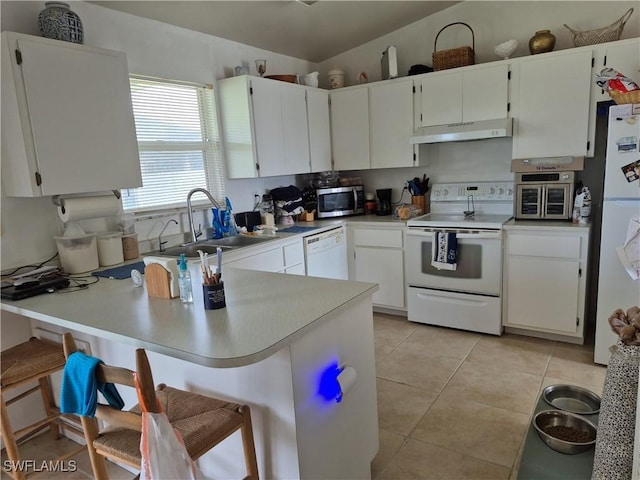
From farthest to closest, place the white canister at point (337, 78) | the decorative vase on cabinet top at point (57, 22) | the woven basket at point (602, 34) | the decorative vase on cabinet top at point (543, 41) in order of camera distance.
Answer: the white canister at point (337, 78)
the decorative vase on cabinet top at point (543, 41)
the woven basket at point (602, 34)
the decorative vase on cabinet top at point (57, 22)

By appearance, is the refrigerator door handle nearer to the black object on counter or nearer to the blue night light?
the black object on counter

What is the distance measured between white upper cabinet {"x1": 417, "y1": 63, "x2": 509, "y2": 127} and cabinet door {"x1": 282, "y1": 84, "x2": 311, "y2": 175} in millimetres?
1064

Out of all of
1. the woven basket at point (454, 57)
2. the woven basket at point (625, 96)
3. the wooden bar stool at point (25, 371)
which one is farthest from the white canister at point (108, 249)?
the woven basket at point (625, 96)

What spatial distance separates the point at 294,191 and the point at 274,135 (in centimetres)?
59

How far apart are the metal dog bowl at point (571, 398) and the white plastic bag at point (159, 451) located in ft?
6.00

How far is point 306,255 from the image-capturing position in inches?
142

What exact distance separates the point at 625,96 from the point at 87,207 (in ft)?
10.8

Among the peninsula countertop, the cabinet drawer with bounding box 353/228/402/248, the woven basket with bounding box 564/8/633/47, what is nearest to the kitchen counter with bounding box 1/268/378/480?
the peninsula countertop

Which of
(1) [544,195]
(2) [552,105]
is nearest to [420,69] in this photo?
(2) [552,105]

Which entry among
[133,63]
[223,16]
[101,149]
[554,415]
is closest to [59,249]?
[101,149]

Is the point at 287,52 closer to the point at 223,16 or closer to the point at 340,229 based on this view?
the point at 223,16

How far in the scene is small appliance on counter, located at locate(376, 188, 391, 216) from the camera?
4.34 m

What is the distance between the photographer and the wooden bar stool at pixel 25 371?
1895mm

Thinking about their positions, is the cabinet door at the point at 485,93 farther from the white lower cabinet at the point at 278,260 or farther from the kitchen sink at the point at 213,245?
the kitchen sink at the point at 213,245
